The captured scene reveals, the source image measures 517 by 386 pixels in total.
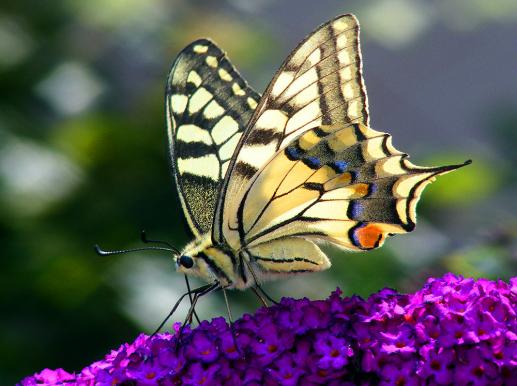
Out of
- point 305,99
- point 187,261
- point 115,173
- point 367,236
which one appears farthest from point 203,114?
point 115,173

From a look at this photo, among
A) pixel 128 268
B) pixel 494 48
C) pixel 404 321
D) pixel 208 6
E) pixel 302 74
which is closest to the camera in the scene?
pixel 404 321

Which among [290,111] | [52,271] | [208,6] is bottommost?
[52,271]

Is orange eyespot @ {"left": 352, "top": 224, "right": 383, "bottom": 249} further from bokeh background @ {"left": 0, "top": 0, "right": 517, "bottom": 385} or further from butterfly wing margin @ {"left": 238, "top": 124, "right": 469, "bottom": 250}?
bokeh background @ {"left": 0, "top": 0, "right": 517, "bottom": 385}

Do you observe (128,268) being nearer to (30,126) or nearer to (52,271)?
(52,271)

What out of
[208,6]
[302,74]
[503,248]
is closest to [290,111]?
[302,74]

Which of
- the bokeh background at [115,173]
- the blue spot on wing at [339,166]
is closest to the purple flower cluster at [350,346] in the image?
the blue spot on wing at [339,166]

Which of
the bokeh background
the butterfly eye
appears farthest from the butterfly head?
the bokeh background

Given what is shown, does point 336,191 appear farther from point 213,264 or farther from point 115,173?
point 115,173
